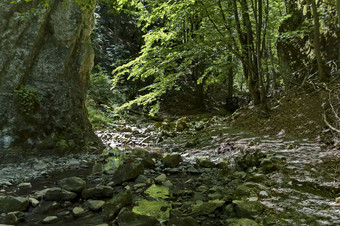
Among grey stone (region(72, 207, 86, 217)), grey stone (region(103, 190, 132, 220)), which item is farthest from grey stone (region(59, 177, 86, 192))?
grey stone (region(103, 190, 132, 220))

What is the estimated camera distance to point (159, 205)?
2830 millimetres

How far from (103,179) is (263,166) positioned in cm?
269

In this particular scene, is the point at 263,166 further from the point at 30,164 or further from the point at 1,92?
the point at 1,92

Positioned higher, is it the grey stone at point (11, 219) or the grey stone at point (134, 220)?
the grey stone at point (11, 219)

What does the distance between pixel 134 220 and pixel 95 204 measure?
713 mm

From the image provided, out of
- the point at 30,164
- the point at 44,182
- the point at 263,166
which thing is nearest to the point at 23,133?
the point at 30,164

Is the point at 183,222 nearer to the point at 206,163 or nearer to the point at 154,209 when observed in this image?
the point at 154,209

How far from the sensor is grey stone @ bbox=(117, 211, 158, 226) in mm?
2287

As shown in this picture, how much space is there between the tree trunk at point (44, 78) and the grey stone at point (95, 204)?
306 centimetres

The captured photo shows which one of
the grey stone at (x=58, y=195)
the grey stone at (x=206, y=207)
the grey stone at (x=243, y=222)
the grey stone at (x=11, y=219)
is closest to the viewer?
the grey stone at (x=243, y=222)

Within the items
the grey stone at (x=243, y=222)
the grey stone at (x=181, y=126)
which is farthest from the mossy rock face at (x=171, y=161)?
the grey stone at (x=181, y=126)

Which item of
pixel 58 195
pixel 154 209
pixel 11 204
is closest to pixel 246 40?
pixel 154 209

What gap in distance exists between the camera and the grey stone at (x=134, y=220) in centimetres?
229

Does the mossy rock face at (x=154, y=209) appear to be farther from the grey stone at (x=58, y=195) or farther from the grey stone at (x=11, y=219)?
the grey stone at (x=11, y=219)
